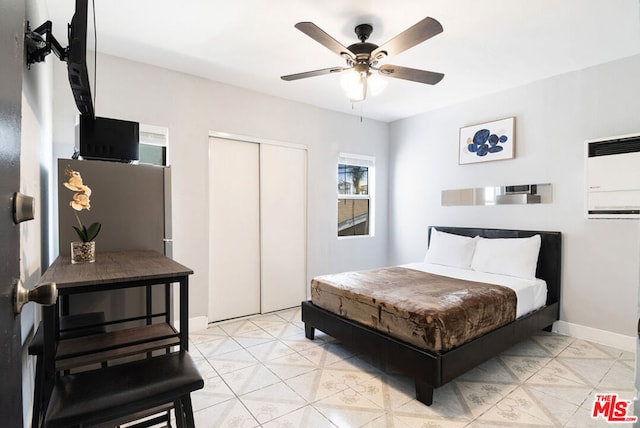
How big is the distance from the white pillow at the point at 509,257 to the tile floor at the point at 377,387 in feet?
2.30

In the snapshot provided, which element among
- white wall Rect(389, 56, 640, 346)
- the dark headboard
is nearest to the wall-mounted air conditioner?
white wall Rect(389, 56, 640, 346)

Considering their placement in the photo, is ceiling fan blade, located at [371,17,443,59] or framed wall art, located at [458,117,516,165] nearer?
ceiling fan blade, located at [371,17,443,59]

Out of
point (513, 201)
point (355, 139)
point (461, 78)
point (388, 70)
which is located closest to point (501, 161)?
point (513, 201)

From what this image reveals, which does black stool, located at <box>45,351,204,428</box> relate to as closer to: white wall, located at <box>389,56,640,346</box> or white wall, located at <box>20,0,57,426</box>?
white wall, located at <box>20,0,57,426</box>

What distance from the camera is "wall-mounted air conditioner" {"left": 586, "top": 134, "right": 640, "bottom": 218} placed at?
9.45 ft

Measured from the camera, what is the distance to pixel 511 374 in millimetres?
2545

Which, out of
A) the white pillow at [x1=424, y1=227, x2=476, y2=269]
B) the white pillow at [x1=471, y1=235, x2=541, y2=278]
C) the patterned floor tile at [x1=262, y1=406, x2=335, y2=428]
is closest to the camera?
the patterned floor tile at [x1=262, y1=406, x2=335, y2=428]

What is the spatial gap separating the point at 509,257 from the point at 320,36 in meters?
2.90

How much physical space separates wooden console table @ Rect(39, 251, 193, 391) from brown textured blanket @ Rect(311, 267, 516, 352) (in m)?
1.50

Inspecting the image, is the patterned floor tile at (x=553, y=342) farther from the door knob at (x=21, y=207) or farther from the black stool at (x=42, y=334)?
the door knob at (x=21, y=207)

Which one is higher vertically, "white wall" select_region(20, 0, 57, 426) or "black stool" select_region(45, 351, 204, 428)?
"white wall" select_region(20, 0, 57, 426)

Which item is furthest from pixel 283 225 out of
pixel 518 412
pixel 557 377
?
pixel 557 377

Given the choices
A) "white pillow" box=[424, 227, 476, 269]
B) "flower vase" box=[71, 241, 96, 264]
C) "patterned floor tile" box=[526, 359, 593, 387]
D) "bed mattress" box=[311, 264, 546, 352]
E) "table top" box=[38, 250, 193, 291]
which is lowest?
"patterned floor tile" box=[526, 359, 593, 387]

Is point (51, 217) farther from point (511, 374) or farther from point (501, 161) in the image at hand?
point (501, 161)
